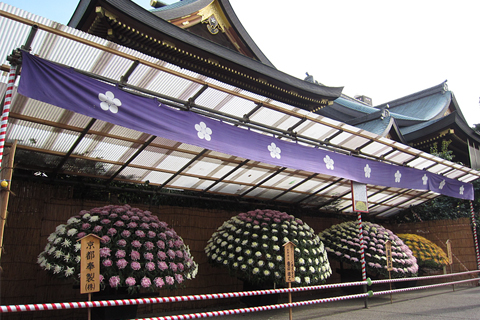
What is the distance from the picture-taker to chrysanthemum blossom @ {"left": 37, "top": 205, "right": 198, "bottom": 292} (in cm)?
532

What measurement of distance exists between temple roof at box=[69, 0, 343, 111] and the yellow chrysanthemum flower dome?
5.32m

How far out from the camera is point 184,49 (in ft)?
29.4

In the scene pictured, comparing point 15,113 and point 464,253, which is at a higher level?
point 15,113

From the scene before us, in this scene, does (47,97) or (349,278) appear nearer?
(47,97)

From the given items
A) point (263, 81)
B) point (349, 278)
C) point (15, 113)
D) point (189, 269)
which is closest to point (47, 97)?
point (15, 113)

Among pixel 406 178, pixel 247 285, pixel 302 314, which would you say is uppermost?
pixel 406 178

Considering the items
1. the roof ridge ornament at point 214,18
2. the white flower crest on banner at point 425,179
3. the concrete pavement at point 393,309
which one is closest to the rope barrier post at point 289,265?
the concrete pavement at point 393,309

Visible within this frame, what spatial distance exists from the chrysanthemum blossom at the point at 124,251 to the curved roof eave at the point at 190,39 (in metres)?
4.19

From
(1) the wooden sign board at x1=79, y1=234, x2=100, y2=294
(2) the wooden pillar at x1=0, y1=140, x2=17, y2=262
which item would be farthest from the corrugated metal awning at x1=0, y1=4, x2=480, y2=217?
(1) the wooden sign board at x1=79, y1=234, x2=100, y2=294

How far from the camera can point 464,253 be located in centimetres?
1253

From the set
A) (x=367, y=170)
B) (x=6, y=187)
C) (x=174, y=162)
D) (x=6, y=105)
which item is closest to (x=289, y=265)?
(x=174, y=162)

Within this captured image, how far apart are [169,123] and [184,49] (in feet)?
13.2

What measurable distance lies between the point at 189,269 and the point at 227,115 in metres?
2.87

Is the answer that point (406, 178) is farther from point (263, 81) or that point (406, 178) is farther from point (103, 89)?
point (103, 89)
